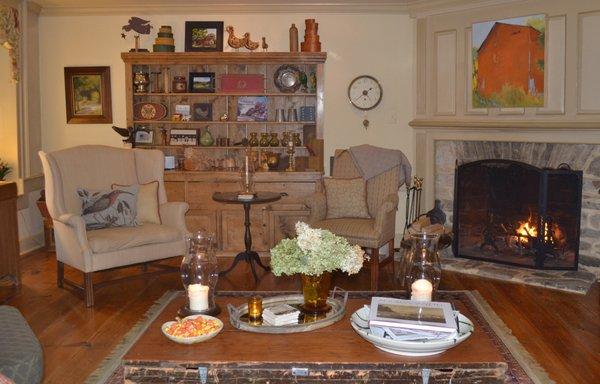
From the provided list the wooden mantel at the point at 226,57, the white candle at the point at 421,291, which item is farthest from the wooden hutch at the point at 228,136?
the white candle at the point at 421,291

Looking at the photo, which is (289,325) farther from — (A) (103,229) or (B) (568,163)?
(B) (568,163)

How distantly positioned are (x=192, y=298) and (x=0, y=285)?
262 centimetres

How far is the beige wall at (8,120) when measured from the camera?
5816mm

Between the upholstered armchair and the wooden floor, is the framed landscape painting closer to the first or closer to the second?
the upholstered armchair

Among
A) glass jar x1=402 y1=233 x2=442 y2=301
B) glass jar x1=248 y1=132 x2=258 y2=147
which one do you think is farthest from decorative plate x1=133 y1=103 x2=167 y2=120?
glass jar x1=402 y1=233 x2=442 y2=301

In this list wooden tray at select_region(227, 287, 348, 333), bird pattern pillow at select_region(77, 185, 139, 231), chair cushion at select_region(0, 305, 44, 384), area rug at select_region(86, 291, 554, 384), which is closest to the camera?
chair cushion at select_region(0, 305, 44, 384)

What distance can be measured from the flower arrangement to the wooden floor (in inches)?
47.6

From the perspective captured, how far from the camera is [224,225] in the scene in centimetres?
587

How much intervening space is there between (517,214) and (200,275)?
3323 millimetres

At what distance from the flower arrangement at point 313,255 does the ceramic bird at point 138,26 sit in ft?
12.9

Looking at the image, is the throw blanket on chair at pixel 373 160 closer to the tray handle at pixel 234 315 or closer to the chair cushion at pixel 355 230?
the chair cushion at pixel 355 230

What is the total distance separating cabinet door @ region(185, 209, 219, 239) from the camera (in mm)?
5859

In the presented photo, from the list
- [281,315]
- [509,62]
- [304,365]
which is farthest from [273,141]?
[304,365]

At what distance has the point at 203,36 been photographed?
20.1 ft
